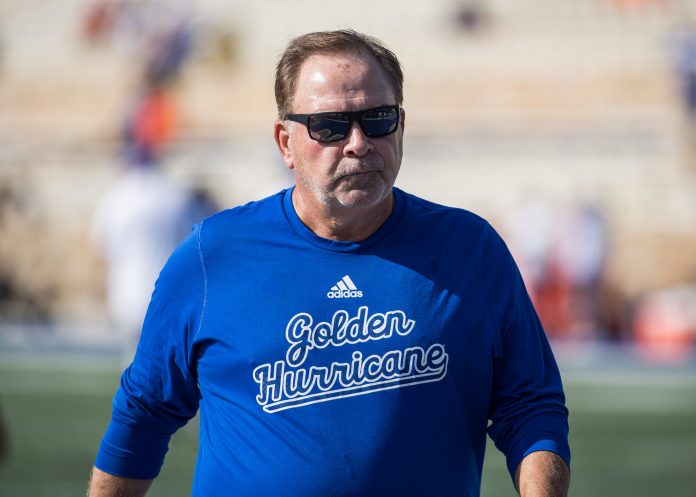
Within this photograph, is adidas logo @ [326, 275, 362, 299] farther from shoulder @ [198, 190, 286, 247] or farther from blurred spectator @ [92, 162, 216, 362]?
blurred spectator @ [92, 162, 216, 362]

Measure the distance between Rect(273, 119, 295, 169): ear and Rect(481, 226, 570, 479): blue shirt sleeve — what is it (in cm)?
54

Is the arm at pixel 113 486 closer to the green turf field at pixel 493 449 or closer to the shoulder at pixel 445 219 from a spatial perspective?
the shoulder at pixel 445 219

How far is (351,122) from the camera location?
3174 millimetres

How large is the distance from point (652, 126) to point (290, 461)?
23.9 m

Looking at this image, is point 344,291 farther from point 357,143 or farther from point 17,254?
point 17,254

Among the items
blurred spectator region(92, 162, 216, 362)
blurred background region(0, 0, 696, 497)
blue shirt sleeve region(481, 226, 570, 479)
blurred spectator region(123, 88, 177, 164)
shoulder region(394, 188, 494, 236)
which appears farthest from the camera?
blurred spectator region(123, 88, 177, 164)

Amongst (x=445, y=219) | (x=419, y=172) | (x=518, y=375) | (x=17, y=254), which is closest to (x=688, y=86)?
(x=419, y=172)

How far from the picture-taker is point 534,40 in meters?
29.5

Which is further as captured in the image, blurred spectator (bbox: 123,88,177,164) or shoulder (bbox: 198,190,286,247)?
blurred spectator (bbox: 123,88,177,164)

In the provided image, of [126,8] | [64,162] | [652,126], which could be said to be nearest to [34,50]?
[126,8]

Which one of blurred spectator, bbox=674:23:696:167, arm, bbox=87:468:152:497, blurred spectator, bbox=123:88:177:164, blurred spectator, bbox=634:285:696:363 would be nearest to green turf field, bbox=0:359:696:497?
blurred spectator, bbox=634:285:696:363

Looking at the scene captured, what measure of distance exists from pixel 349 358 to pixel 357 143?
497 millimetres

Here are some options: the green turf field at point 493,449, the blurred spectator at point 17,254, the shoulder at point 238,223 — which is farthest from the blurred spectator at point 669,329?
the shoulder at point 238,223

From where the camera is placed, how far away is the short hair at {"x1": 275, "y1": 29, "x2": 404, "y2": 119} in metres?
3.21
